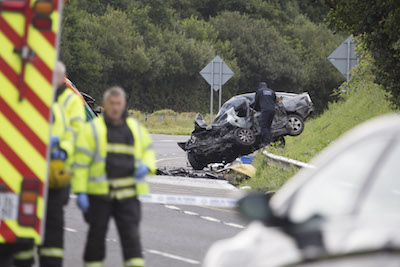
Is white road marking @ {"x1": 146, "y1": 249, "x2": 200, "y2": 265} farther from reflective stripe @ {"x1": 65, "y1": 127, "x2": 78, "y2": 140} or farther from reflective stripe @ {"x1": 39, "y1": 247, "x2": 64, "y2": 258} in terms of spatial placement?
reflective stripe @ {"x1": 65, "y1": 127, "x2": 78, "y2": 140}

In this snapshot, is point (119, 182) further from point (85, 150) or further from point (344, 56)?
point (344, 56)

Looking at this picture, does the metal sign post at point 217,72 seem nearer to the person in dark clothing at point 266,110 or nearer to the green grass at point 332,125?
the green grass at point 332,125

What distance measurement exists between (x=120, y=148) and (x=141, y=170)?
225 millimetres

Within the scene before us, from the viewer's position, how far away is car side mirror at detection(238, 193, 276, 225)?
3.60 metres

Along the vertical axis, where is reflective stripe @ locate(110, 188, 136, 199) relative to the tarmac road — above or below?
above

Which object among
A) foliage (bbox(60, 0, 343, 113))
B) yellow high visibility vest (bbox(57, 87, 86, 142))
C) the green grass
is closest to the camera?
yellow high visibility vest (bbox(57, 87, 86, 142))

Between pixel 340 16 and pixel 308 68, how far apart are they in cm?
6849

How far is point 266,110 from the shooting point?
18.8m

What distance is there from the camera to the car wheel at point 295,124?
65.4 feet

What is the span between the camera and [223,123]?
64.0ft

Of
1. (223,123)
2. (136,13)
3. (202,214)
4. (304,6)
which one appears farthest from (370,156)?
(304,6)

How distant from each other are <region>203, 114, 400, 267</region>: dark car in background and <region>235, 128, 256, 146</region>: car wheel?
49.9 feet

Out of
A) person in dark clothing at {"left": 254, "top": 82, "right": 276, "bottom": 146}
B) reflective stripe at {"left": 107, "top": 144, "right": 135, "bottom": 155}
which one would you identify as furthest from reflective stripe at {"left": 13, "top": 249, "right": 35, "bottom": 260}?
person in dark clothing at {"left": 254, "top": 82, "right": 276, "bottom": 146}

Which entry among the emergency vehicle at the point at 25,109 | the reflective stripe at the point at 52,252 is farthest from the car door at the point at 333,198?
the reflective stripe at the point at 52,252
